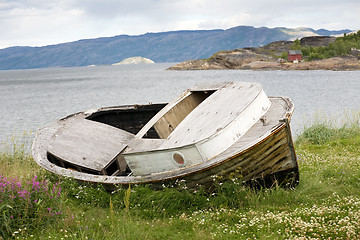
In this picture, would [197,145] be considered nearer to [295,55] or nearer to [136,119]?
[136,119]

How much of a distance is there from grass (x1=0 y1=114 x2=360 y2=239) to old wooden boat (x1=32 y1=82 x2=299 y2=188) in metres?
0.32

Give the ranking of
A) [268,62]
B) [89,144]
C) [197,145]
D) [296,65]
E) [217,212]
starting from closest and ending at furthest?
[217,212] < [197,145] < [89,144] < [296,65] < [268,62]

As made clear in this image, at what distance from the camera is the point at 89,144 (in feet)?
36.8

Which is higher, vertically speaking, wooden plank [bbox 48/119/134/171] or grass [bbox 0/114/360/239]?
wooden plank [bbox 48/119/134/171]

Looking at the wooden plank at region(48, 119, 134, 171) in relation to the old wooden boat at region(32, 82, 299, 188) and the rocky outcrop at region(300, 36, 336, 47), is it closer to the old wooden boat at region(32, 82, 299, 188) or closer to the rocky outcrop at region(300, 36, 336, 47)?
the old wooden boat at region(32, 82, 299, 188)

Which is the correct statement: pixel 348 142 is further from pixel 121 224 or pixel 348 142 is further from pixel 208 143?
pixel 121 224

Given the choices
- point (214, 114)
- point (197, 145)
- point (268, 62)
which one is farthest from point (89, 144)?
point (268, 62)

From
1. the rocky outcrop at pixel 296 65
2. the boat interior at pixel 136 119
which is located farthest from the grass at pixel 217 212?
the rocky outcrop at pixel 296 65

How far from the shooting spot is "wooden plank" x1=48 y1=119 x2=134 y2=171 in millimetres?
10609

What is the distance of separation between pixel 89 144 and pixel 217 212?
17.7 ft

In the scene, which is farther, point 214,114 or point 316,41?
point 316,41

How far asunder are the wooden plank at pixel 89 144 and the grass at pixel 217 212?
3.37 ft

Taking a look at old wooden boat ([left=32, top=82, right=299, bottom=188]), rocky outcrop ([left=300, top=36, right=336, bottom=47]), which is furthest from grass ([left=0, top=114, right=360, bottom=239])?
rocky outcrop ([left=300, top=36, right=336, bottom=47])

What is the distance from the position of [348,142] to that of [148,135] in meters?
7.68
